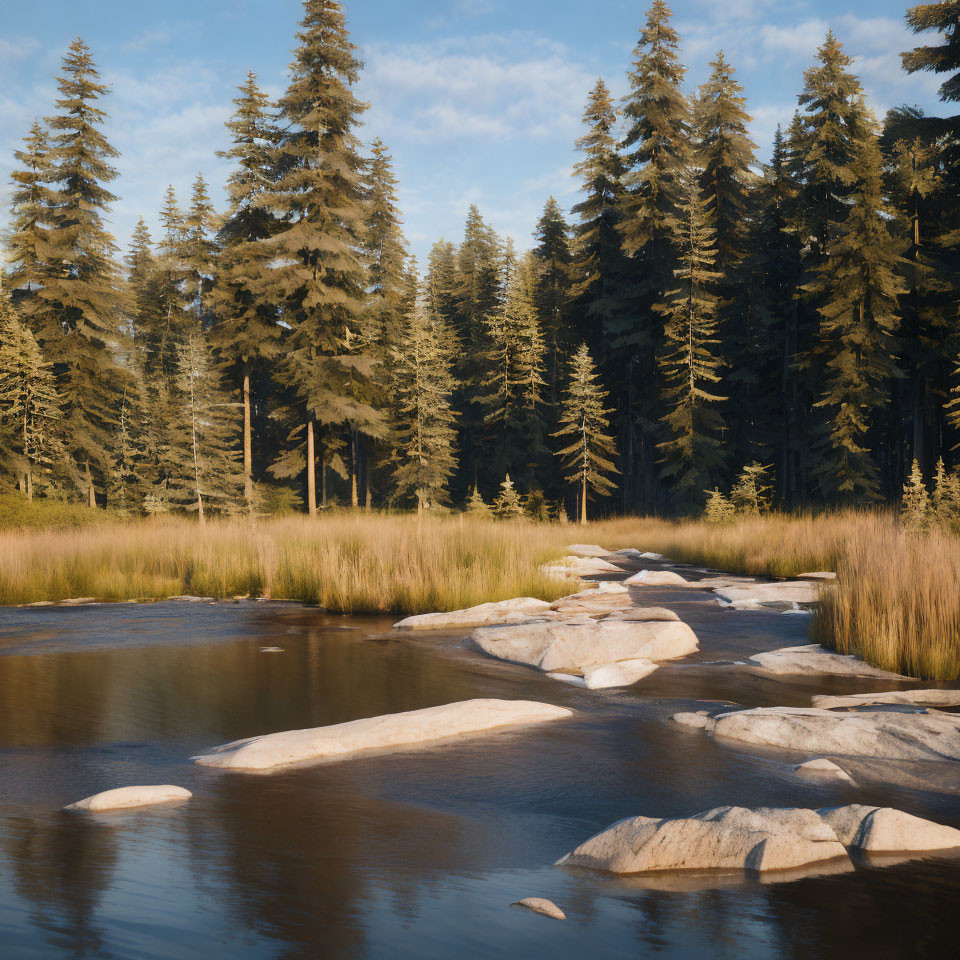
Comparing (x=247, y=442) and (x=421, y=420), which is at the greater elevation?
(x=421, y=420)

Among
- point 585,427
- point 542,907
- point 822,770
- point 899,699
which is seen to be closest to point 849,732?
point 822,770

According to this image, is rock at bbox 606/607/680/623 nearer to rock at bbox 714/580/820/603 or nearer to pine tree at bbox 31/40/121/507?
rock at bbox 714/580/820/603

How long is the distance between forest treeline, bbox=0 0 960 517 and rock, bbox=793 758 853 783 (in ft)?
78.6

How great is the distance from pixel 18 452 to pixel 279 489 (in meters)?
12.6

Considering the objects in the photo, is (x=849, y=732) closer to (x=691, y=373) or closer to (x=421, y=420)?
(x=691, y=373)

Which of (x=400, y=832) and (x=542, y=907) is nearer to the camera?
(x=542, y=907)

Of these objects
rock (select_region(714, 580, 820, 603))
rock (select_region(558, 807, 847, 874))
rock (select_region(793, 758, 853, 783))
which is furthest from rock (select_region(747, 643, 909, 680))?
rock (select_region(558, 807, 847, 874))

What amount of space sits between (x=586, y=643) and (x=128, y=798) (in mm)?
5185

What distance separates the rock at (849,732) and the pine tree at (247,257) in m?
29.0

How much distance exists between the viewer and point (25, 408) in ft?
104

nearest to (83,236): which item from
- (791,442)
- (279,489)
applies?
(279,489)

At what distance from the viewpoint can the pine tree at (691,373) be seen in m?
31.9

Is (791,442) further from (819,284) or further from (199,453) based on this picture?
(199,453)

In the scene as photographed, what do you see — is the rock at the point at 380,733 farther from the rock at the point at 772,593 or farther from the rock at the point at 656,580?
the rock at the point at 656,580
